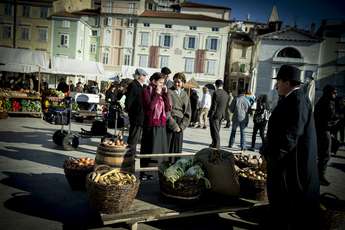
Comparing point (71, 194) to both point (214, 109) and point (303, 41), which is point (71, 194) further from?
point (303, 41)

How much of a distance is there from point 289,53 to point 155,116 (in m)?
44.2

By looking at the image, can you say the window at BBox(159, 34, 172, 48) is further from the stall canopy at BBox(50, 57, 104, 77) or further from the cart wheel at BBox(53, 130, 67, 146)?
the cart wheel at BBox(53, 130, 67, 146)

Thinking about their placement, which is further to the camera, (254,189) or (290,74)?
(254,189)

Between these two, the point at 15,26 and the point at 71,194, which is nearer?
the point at 71,194

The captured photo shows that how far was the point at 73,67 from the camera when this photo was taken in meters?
18.6

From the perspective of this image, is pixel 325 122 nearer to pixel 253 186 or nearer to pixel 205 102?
pixel 253 186

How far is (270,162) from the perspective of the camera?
10.7 feet

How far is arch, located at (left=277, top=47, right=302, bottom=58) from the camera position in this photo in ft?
147

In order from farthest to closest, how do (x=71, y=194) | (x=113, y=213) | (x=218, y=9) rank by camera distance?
(x=218, y=9) < (x=71, y=194) < (x=113, y=213)

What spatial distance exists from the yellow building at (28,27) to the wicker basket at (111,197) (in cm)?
4877

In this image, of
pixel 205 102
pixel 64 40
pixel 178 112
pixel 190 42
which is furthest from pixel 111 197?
pixel 64 40

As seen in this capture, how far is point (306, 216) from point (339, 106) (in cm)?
620

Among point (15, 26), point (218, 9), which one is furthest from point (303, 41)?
point (15, 26)

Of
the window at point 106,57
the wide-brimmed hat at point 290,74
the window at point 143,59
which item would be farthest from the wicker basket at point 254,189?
the window at point 106,57
